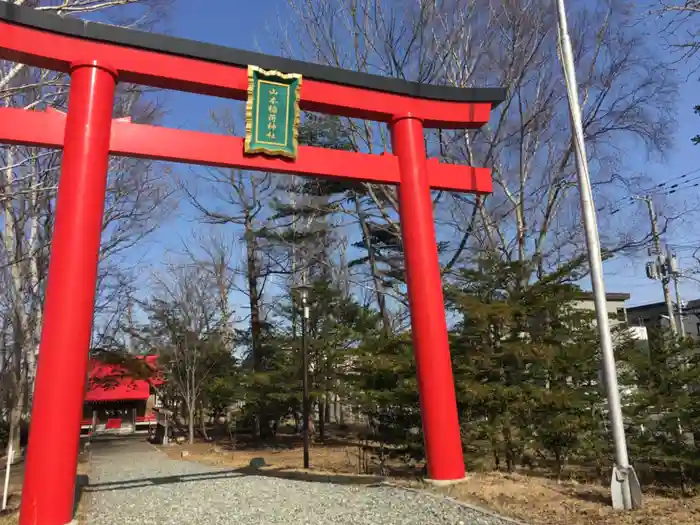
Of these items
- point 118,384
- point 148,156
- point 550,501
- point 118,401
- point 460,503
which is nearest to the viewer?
point 460,503

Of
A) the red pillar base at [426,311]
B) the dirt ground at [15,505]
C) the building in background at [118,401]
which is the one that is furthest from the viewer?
the building in background at [118,401]

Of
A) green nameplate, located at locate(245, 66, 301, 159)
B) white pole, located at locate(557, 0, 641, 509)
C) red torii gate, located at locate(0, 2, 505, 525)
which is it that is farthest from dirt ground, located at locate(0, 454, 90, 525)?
white pole, located at locate(557, 0, 641, 509)

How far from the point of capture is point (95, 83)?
19.5 ft

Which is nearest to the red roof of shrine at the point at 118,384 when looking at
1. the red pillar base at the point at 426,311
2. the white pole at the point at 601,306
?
the red pillar base at the point at 426,311

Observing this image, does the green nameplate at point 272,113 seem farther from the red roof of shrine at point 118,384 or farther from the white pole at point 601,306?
the red roof of shrine at point 118,384

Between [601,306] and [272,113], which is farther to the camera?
[272,113]

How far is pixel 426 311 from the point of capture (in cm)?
679

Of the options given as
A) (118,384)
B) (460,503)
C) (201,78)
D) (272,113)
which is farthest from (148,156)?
(118,384)

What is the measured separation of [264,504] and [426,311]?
3057mm

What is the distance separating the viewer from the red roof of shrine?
2583 cm

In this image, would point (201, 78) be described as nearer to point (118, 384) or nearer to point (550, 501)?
point (550, 501)

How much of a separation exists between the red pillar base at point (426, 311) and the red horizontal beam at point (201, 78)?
37 centimetres

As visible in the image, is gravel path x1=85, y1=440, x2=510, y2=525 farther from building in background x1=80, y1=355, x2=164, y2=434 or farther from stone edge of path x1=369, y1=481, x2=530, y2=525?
building in background x1=80, y1=355, x2=164, y2=434

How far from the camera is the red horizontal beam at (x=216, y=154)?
5.76m
